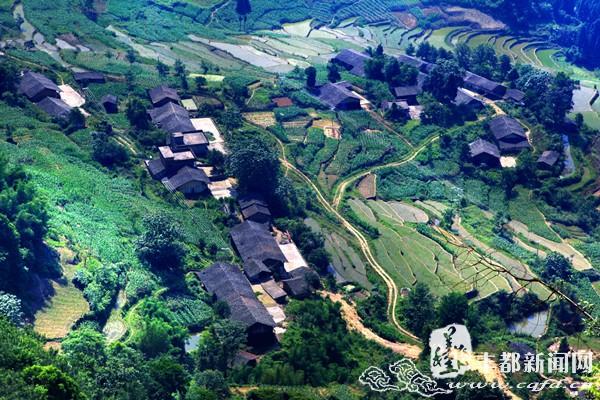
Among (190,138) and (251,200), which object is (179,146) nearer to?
(190,138)

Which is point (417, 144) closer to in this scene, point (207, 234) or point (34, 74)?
point (207, 234)

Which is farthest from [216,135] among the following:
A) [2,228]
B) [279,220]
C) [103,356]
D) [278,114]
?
[103,356]

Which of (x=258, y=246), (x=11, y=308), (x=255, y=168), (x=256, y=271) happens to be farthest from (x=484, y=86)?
(x=11, y=308)

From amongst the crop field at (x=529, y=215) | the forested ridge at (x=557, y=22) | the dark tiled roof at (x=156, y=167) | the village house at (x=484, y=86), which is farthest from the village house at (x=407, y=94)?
the forested ridge at (x=557, y=22)

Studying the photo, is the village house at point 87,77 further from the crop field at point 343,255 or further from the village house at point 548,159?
the village house at point 548,159

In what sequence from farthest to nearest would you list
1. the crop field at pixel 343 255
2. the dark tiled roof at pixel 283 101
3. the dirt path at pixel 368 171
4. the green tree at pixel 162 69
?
the green tree at pixel 162 69
the dark tiled roof at pixel 283 101
the dirt path at pixel 368 171
the crop field at pixel 343 255

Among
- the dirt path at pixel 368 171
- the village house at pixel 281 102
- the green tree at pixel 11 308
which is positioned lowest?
the dirt path at pixel 368 171
